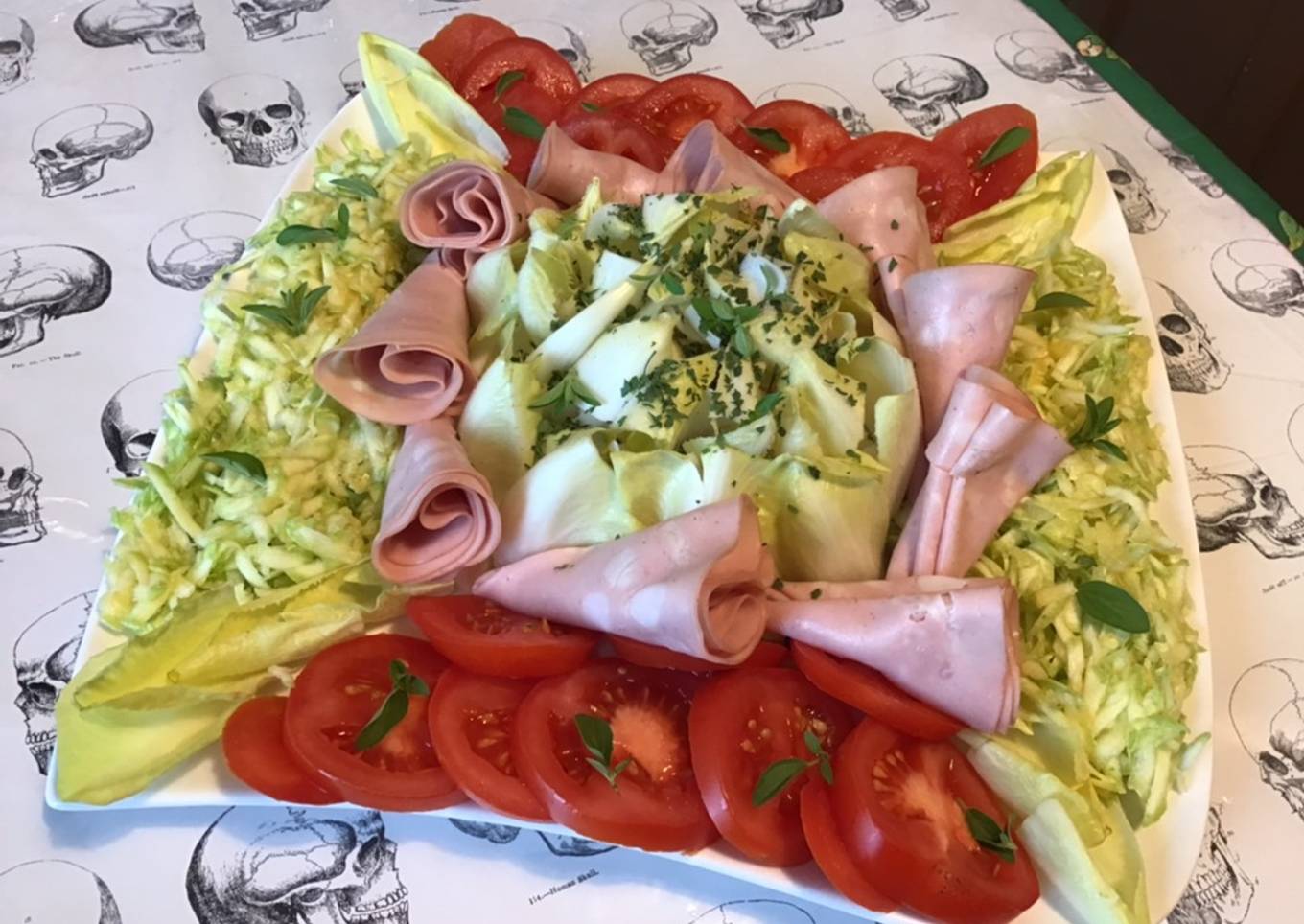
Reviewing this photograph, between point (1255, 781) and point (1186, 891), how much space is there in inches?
12.3

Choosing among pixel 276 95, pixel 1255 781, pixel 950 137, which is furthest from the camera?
pixel 276 95

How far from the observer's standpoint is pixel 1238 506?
8.79 feet

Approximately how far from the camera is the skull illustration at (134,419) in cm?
264

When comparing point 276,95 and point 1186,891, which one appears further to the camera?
point 276,95

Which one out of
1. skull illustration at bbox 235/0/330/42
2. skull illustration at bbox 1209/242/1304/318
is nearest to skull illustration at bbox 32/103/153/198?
skull illustration at bbox 235/0/330/42

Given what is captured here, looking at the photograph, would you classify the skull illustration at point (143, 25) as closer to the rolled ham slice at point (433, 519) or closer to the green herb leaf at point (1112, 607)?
the rolled ham slice at point (433, 519)

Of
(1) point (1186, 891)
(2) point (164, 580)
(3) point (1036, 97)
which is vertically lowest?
(1) point (1186, 891)

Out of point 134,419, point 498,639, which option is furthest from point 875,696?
point 134,419

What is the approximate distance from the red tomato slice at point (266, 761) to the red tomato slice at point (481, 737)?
235 mm

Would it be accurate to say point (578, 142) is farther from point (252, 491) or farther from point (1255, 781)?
point (1255, 781)

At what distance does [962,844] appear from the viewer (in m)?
1.79

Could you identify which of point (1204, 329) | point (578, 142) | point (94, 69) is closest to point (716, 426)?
point (578, 142)

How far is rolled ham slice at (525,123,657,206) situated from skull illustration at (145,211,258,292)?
41.2 inches

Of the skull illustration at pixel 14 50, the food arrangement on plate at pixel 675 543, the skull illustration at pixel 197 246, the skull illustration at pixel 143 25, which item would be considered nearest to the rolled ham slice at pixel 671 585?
the food arrangement on plate at pixel 675 543
